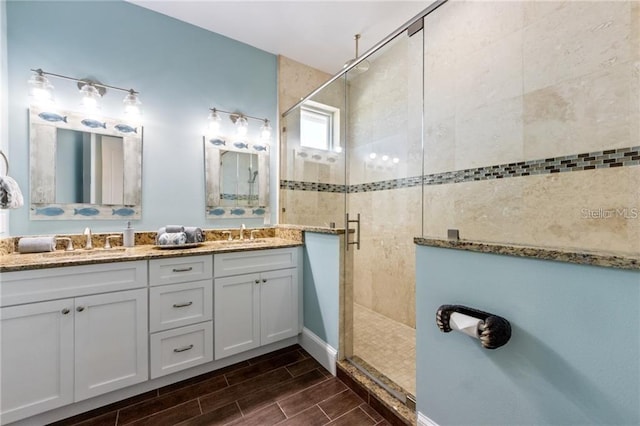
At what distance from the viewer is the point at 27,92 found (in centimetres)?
173

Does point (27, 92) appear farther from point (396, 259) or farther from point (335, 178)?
point (396, 259)

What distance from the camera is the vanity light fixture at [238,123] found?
93.7 inches

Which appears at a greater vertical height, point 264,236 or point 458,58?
point 458,58

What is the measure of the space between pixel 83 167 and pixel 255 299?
1.62 metres

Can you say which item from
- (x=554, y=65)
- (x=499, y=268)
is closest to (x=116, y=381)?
(x=499, y=268)

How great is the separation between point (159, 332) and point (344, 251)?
1.32m

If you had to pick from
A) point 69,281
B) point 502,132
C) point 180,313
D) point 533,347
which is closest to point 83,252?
point 69,281

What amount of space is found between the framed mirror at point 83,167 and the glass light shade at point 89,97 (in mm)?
80

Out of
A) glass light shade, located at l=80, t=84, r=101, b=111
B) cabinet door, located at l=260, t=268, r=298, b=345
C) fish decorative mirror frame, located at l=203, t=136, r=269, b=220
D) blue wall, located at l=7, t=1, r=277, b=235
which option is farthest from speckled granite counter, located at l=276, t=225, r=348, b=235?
glass light shade, located at l=80, t=84, r=101, b=111

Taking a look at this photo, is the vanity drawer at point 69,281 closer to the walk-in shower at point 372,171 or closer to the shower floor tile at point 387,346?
the walk-in shower at point 372,171

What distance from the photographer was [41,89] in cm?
173

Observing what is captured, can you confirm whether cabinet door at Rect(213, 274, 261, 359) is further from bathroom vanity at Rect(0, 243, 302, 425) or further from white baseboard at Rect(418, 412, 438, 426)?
white baseboard at Rect(418, 412, 438, 426)

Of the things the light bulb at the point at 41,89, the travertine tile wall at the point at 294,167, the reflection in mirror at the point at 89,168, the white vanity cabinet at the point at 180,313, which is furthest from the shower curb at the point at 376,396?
the light bulb at the point at 41,89

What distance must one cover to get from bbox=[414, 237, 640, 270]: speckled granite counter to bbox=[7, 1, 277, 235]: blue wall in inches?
82.0
